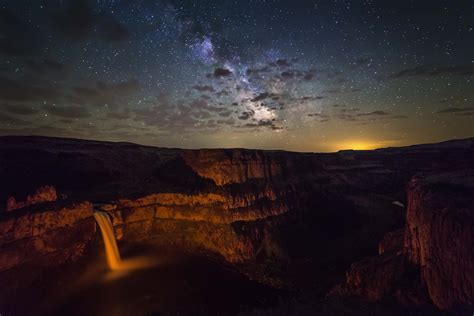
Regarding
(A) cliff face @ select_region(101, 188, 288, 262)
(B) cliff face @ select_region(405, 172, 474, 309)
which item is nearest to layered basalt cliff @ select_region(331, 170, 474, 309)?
(B) cliff face @ select_region(405, 172, 474, 309)

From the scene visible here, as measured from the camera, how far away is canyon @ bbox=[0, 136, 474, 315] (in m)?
11.1

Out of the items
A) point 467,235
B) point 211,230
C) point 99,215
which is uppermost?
point 467,235

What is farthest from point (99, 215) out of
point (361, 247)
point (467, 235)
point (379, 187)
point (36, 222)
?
point (379, 187)

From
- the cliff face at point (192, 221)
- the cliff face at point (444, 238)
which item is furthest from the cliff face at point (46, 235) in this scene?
the cliff face at point (444, 238)

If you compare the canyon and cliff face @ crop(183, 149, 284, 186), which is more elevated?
cliff face @ crop(183, 149, 284, 186)

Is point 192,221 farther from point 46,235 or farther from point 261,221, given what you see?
point 46,235

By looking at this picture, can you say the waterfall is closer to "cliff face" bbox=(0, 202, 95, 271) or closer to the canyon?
the canyon

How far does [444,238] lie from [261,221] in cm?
2408

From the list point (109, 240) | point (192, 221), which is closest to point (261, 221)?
point (192, 221)

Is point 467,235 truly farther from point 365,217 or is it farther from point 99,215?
point 365,217

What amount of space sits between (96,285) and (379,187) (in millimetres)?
60078

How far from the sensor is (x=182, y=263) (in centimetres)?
2627

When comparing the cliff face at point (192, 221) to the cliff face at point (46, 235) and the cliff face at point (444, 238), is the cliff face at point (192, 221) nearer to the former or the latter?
the cliff face at point (46, 235)

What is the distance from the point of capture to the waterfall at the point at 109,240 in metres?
24.9
